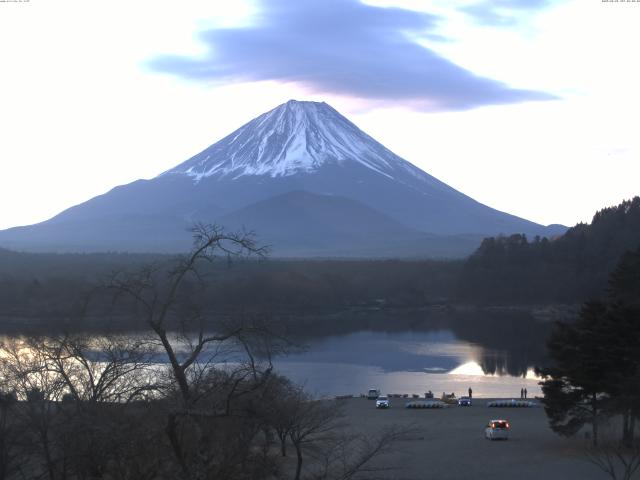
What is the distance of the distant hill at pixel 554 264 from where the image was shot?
177 ft

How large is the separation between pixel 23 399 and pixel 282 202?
456ft

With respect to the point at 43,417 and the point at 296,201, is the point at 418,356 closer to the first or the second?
the point at 43,417

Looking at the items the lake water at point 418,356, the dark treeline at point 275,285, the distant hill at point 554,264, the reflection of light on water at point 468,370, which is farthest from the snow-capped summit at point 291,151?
the reflection of light on water at point 468,370

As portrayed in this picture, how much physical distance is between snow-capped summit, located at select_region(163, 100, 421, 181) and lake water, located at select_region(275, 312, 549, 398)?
12130 cm

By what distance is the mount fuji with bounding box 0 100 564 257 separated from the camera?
134 meters

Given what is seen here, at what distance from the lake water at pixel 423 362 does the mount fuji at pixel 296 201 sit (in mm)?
87598

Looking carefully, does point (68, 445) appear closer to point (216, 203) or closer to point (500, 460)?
point (500, 460)

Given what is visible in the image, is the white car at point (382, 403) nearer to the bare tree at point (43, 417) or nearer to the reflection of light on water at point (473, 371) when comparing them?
the reflection of light on water at point (473, 371)

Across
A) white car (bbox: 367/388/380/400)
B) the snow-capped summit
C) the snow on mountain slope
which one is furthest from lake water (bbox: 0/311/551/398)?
the snow on mountain slope

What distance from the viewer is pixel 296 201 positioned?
149375 millimetres

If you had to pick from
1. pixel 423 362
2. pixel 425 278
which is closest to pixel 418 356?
pixel 423 362

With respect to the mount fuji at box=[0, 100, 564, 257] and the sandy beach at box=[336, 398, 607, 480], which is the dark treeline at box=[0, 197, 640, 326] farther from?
the mount fuji at box=[0, 100, 564, 257]

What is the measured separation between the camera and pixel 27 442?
7.09 meters

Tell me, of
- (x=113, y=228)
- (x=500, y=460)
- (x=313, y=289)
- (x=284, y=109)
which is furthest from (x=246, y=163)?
(x=500, y=460)
